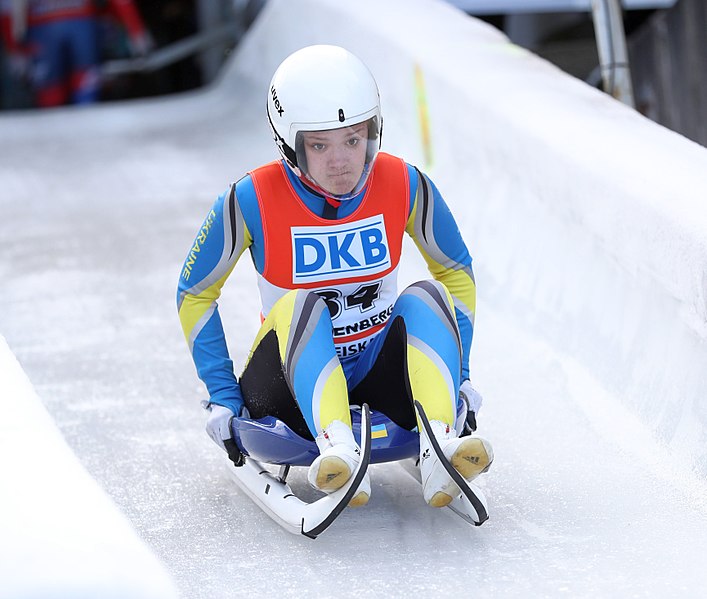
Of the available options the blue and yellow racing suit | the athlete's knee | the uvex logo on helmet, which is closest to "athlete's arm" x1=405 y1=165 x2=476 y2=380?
the blue and yellow racing suit

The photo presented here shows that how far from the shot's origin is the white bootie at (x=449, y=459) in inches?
83.3

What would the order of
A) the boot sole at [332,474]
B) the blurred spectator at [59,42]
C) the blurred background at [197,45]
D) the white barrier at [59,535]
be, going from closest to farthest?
the white barrier at [59,535] → the boot sole at [332,474] → the blurred background at [197,45] → the blurred spectator at [59,42]

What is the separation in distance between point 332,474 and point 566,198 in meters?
1.44

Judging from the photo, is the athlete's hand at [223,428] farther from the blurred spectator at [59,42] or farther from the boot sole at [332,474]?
the blurred spectator at [59,42]

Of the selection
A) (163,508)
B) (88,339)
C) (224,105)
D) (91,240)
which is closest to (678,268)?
(163,508)

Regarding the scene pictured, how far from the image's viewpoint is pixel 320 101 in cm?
225

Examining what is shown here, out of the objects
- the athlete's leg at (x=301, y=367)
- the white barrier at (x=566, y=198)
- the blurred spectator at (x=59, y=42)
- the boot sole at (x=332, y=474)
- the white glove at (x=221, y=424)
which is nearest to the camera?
the boot sole at (x=332, y=474)

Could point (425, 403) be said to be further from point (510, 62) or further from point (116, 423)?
point (510, 62)

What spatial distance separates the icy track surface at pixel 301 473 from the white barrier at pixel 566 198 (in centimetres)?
9

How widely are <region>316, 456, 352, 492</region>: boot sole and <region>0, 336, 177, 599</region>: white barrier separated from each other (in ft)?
1.45

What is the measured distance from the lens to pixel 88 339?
3.62m

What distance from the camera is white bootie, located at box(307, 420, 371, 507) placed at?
2.10m

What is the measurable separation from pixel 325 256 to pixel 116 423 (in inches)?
34.1

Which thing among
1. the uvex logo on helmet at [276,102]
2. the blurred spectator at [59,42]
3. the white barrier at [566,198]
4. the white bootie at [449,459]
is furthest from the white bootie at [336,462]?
the blurred spectator at [59,42]
